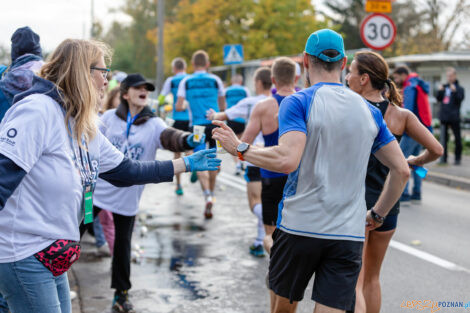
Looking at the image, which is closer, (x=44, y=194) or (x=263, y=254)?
(x=44, y=194)

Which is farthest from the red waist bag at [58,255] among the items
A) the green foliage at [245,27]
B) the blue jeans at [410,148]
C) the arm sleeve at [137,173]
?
the green foliage at [245,27]

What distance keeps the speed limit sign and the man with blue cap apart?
970 centimetres

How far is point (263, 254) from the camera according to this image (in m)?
6.62

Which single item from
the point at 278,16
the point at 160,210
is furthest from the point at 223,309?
the point at 278,16

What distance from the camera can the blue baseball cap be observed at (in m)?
3.02

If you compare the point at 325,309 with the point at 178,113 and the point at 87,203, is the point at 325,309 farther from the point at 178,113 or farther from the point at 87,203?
the point at 178,113

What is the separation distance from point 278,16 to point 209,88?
90.4 ft

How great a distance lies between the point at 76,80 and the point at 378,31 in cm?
1066

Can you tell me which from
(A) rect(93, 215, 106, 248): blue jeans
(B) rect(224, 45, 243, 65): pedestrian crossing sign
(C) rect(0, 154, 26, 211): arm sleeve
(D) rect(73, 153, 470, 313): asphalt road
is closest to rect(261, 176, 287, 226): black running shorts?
(D) rect(73, 153, 470, 313): asphalt road

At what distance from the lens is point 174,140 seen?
15.0ft

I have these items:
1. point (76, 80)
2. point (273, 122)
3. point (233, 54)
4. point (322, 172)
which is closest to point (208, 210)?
point (273, 122)

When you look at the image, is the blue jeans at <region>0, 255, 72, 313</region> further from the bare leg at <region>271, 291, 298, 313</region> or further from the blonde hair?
the bare leg at <region>271, 291, 298, 313</region>

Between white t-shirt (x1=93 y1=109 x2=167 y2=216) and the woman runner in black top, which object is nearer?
the woman runner in black top

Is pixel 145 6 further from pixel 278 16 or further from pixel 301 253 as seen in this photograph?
pixel 301 253
